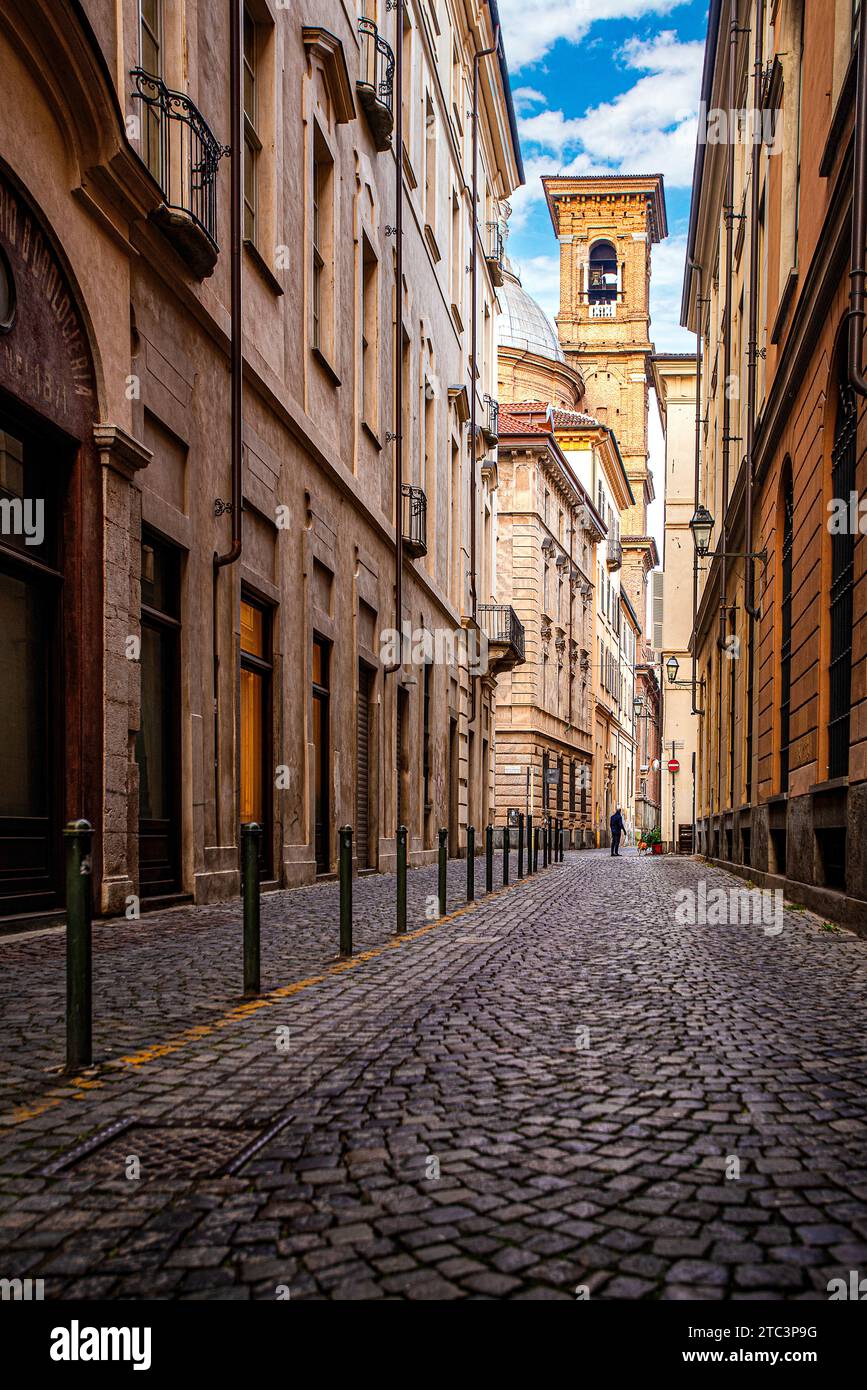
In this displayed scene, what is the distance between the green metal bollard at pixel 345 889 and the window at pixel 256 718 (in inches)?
203

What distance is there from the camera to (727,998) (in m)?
5.84

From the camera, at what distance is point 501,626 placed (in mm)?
33656

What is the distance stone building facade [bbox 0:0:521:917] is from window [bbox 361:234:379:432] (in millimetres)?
53

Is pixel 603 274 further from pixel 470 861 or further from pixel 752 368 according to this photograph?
pixel 470 861

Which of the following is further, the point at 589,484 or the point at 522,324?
the point at 522,324

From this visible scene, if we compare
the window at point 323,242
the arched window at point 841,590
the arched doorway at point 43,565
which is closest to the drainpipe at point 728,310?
the window at point 323,242

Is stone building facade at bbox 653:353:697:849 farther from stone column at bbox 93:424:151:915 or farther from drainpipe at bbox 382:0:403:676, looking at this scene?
stone column at bbox 93:424:151:915

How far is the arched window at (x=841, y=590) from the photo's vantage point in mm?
9914

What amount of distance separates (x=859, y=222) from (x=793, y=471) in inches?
213

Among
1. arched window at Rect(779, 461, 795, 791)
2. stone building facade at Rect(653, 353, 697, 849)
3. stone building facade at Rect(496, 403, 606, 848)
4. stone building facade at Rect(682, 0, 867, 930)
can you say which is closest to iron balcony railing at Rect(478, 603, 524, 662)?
stone building facade at Rect(496, 403, 606, 848)

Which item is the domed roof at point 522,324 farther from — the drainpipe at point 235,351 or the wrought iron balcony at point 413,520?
the drainpipe at point 235,351

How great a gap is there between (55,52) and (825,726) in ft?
26.2

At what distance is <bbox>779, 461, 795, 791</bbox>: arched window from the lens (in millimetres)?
13859

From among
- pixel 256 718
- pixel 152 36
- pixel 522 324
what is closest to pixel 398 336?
pixel 256 718
